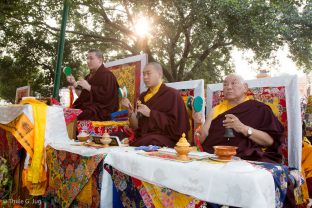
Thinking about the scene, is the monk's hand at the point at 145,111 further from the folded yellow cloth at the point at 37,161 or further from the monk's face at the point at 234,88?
the folded yellow cloth at the point at 37,161

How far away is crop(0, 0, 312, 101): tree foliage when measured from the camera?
9.26 metres

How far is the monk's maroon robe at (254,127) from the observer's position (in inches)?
94.7

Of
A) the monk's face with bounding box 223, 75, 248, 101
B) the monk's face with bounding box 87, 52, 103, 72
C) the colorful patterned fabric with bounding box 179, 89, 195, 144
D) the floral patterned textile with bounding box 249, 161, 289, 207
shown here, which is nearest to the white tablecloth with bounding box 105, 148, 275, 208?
the floral patterned textile with bounding box 249, 161, 289, 207

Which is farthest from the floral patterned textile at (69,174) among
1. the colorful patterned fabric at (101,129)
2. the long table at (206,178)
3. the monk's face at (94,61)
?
the monk's face at (94,61)

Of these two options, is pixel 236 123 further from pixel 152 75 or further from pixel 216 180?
pixel 152 75

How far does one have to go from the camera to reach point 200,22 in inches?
374

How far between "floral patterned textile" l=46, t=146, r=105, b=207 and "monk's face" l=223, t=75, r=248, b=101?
121 centimetres

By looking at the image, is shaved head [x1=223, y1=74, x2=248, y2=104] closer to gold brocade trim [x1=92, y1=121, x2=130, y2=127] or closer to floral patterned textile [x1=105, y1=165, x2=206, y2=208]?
floral patterned textile [x1=105, y1=165, x2=206, y2=208]

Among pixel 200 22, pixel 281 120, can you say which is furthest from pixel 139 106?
pixel 200 22

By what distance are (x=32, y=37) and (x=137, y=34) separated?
3.95 m

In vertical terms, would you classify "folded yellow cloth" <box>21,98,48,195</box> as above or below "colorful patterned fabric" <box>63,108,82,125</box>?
below

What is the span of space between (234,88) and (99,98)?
2042 millimetres

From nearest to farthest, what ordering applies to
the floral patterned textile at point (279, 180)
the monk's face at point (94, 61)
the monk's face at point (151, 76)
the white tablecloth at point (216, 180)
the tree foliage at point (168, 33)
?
the white tablecloth at point (216, 180)
the floral patterned textile at point (279, 180)
the monk's face at point (151, 76)
the monk's face at point (94, 61)
the tree foliage at point (168, 33)

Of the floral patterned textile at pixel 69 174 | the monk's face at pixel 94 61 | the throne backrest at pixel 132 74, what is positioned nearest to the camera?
the floral patterned textile at pixel 69 174
